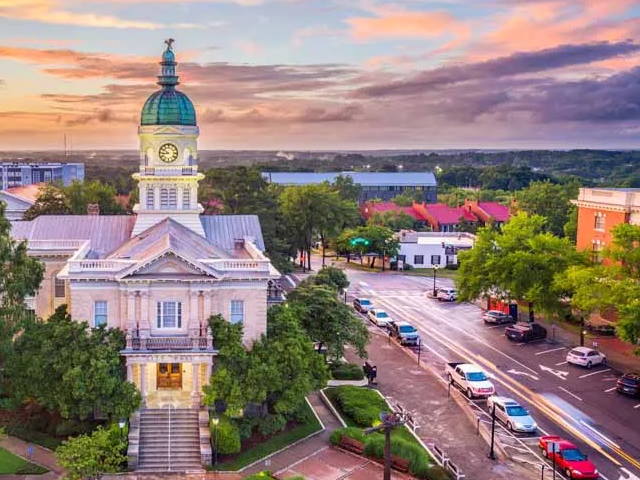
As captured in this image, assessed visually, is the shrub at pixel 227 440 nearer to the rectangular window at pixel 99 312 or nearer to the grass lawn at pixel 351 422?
the grass lawn at pixel 351 422

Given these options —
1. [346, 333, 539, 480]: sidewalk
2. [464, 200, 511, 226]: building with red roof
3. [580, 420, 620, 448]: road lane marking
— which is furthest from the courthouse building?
[464, 200, 511, 226]: building with red roof

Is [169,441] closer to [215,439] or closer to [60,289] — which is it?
[215,439]

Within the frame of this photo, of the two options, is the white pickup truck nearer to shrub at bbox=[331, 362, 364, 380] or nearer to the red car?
shrub at bbox=[331, 362, 364, 380]

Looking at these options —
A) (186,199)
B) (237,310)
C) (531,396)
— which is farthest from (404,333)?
(237,310)

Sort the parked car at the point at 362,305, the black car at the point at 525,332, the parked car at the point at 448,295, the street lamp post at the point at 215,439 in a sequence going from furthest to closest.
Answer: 1. the parked car at the point at 448,295
2. the parked car at the point at 362,305
3. the black car at the point at 525,332
4. the street lamp post at the point at 215,439

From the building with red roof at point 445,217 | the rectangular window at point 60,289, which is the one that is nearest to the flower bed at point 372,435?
the rectangular window at point 60,289

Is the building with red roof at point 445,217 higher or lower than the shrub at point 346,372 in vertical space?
higher

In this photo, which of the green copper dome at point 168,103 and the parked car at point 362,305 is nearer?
the green copper dome at point 168,103

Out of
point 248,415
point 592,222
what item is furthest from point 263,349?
point 592,222
